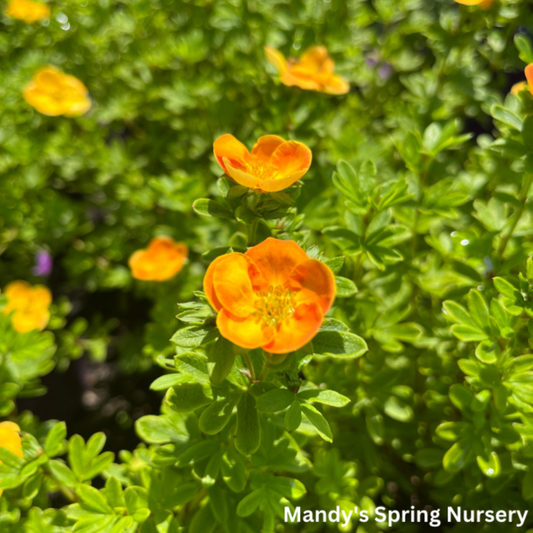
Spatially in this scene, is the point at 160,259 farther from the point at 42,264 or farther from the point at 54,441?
the point at 42,264

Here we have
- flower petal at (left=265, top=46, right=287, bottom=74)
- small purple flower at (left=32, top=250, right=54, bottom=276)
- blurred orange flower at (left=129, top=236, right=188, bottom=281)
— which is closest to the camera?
flower petal at (left=265, top=46, right=287, bottom=74)

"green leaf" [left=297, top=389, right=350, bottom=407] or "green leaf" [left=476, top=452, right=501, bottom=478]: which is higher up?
"green leaf" [left=297, top=389, right=350, bottom=407]

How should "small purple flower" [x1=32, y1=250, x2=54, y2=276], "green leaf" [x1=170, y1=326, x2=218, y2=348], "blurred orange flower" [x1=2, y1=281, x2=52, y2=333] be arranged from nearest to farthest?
"green leaf" [x1=170, y1=326, x2=218, y2=348] → "blurred orange flower" [x1=2, y1=281, x2=52, y2=333] → "small purple flower" [x1=32, y1=250, x2=54, y2=276]

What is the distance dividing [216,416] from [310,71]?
1.20 metres

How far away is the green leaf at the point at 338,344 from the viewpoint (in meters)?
0.83

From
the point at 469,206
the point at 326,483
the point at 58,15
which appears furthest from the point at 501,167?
the point at 58,15

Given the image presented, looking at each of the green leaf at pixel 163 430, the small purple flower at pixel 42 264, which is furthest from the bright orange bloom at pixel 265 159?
the small purple flower at pixel 42 264

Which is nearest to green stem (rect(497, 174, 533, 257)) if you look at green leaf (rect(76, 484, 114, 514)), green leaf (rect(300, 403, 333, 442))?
green leaf (rect(300, 403, 333, 442))

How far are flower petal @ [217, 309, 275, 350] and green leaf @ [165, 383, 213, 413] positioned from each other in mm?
217

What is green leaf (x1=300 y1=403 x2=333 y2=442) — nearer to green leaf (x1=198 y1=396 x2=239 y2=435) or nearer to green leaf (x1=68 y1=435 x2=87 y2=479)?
green leaf (x1=198 y1=396 x2=239 y2=435)

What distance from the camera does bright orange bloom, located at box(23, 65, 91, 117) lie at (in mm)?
2139

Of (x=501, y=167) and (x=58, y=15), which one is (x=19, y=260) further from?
(x=501, y=167)

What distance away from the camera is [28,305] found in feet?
6.74

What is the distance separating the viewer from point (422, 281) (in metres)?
1.41
